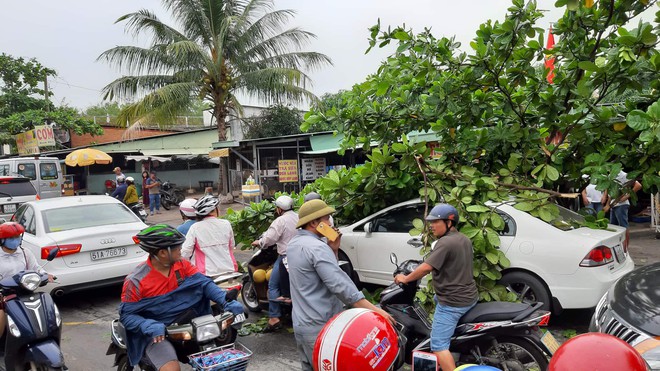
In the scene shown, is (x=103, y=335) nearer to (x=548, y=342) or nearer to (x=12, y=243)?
(x=12, y=243)

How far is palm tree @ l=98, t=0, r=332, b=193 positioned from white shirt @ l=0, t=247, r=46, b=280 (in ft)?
43.9

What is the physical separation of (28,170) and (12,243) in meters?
15.9

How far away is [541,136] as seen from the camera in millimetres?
5301

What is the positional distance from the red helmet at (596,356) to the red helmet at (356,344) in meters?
0.75

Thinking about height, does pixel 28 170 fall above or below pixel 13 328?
above

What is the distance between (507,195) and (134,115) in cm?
1565

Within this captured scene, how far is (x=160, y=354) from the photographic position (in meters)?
3.01

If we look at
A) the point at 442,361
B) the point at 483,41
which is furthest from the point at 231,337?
the point at 483,41

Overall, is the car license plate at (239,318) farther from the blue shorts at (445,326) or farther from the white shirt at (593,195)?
the white shirt at (593,195)

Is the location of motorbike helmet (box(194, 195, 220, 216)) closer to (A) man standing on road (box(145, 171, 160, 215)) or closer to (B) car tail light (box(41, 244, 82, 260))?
(B) car tail light (box(41, 244, 82, 260))

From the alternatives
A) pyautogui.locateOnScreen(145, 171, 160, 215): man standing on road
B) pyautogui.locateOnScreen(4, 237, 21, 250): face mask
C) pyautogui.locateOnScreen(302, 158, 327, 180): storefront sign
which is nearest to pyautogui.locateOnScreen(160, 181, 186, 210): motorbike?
pyautogui.locateOnScreen(145, 171, 160, 215): man standing on road

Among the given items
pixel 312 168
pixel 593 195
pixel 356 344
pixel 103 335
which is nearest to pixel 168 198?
pixel 312 168

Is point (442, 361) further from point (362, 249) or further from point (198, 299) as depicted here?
point (362, 249)

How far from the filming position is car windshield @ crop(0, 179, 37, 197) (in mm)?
13438
